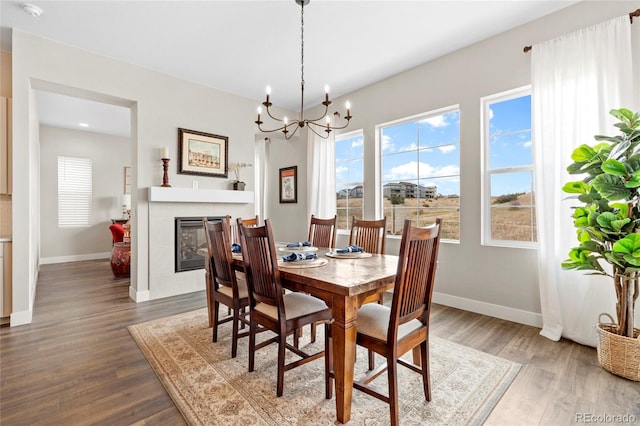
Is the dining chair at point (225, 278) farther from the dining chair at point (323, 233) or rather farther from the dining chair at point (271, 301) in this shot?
the dining chair at point (323, 233)

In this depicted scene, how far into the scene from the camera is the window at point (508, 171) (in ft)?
9.71

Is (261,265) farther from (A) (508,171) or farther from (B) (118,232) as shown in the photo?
(B) (118,232)

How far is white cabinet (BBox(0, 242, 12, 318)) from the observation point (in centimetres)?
288

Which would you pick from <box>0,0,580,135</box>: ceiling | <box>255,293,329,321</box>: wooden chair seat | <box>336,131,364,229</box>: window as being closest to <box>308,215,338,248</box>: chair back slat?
<box>255,293,329,321</box>: wooden chair seat

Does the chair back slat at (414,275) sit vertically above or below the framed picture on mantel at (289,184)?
below

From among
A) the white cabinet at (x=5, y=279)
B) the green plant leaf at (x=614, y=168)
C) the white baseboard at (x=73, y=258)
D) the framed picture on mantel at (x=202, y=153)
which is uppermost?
the framed picture on mantel at (x=202, y=153)

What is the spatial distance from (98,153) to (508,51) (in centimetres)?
779

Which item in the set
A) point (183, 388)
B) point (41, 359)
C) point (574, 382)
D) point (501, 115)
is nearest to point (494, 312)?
point (574, 382)

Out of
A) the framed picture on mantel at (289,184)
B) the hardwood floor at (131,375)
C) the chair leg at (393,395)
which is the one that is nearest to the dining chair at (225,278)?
the hardwood floor at (131,375)

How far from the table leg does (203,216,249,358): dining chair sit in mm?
948

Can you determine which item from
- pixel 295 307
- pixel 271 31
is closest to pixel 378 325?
pixel 295 307

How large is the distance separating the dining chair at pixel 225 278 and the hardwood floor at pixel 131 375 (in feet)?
2.02

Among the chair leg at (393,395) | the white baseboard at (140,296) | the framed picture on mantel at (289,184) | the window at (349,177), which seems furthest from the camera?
the framed picture on mantel at (289,184)

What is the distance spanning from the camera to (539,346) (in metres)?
2.39
